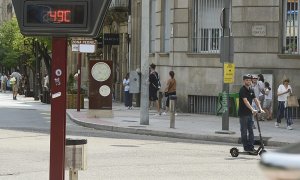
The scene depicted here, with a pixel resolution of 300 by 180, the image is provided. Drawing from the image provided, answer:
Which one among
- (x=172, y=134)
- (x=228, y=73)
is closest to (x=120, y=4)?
(x=172, y=134)

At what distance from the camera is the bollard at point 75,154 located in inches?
249

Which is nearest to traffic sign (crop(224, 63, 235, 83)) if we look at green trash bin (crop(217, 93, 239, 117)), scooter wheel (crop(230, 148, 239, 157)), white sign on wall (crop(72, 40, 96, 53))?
scooter wheel (crop(230, 148, 239, 157))

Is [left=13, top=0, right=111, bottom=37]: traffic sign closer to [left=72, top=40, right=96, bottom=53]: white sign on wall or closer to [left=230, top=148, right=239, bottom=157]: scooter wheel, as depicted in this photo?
[left=230, top=148, right=239, bottom=157]: scooter wheel

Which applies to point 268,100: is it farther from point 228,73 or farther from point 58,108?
point 58,108

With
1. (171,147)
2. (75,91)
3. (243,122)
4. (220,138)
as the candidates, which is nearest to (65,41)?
(243,122)

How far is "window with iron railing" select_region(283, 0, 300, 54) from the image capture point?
2494 centimetres

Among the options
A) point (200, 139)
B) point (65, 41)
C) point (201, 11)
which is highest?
point (201, 11)

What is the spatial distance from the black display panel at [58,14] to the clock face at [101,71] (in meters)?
18.8

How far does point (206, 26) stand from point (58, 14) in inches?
864

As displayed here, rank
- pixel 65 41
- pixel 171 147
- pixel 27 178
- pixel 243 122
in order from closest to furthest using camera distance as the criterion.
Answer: pixel 65 41 → pixel 27 178 → pixel 243 122 → pixel 171 147

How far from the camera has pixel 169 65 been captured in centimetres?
2877

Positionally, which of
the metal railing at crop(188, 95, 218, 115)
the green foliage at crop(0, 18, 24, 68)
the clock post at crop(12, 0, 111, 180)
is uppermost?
the green foliage at crop(0, 18, 24, 68)

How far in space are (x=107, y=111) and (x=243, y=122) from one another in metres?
11.0

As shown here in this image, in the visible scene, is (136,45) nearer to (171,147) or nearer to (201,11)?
(201,11)
